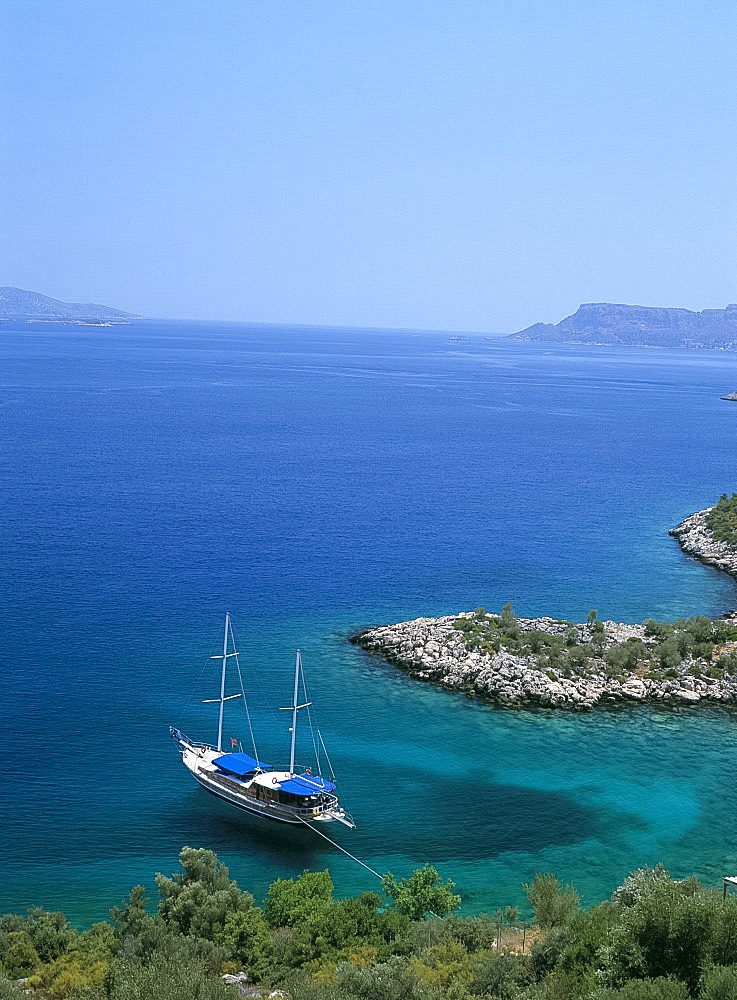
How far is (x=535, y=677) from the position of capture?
47.4 metres

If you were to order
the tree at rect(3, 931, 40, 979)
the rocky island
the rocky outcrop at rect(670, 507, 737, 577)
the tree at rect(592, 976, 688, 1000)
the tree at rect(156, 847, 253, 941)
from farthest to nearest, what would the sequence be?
the rocky outcrop at rect(670, 507, 737, 577), the rocky island, the tree at rect(156, 847, 253, 941), the tree at rect(3, 931, 40, 979), the tree at rect(592, 976, 688, 1000)

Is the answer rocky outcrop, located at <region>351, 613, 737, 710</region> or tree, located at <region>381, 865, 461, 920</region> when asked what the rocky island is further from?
tree, located at <region>381, 865, 461, 920</region>

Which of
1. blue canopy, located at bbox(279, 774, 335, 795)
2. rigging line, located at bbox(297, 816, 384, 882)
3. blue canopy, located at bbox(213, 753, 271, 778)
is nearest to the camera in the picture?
rigging line, located at bbox(297, 816, 384, 882)

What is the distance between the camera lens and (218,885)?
27125mm

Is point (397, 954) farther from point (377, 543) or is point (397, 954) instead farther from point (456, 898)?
point (377, 543)

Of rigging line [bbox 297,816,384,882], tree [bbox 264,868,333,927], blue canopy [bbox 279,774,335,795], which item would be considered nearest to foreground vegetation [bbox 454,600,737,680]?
blue canopy [bbox 279,774,335,795]

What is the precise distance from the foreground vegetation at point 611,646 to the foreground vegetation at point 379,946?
2197cm

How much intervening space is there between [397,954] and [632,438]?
127m

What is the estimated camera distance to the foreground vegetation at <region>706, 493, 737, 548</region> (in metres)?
74.6

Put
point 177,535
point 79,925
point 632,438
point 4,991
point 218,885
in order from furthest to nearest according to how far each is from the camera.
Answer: point 632,438 → point 177,535 → point 79,925 → point 218,885 → point 4,991

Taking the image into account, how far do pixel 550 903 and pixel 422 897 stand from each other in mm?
4014

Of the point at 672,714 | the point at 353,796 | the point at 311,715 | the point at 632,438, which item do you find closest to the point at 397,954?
the point at 353,796

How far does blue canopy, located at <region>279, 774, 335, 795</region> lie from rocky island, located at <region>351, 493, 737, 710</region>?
45.8ft

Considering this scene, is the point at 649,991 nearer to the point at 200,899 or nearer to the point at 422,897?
the point at 422,897
